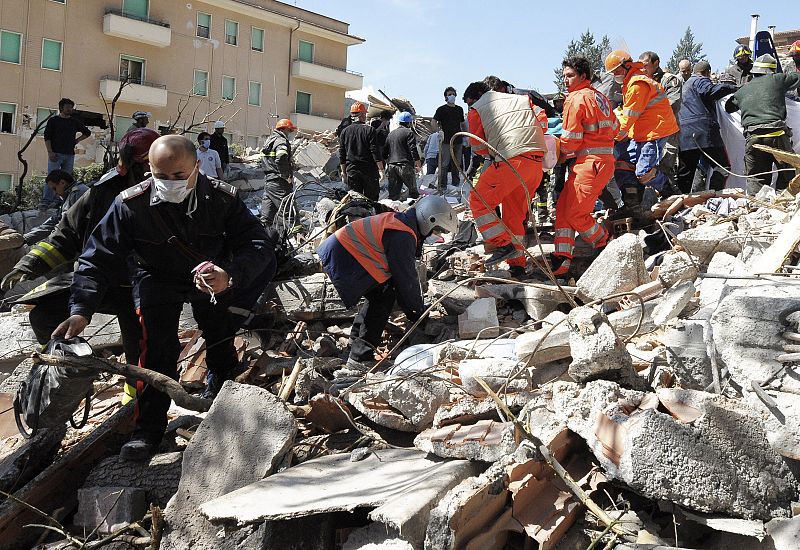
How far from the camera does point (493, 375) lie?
11.7 ft

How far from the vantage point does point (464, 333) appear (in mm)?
5004

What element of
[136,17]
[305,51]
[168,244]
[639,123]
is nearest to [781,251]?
[168,244]

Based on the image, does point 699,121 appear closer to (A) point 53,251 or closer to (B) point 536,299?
(B) point 536,299

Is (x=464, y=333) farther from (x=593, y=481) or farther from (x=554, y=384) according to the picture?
(x=593, y=481)

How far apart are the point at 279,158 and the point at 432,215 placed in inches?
200

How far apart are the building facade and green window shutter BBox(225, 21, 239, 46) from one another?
0.13 feet

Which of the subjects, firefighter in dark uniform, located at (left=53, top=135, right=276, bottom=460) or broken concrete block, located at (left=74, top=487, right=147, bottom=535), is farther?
firefighter in dark uniform, located at (left=53, top=135, right=276, bottom=460)

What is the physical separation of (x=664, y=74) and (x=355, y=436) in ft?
21.7

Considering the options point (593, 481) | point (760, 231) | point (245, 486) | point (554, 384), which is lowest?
point (245, 486)

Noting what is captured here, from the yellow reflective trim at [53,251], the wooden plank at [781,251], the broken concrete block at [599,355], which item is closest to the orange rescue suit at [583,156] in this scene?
the wooden plank at [781,251]

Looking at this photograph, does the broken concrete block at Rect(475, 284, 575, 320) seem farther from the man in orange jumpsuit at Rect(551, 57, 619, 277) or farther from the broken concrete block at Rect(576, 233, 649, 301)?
the man in orange jumpsuit at Rect(551, 57, 619, 277)

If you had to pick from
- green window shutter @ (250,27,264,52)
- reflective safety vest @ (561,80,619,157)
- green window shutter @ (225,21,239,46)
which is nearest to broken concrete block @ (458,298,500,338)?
reflective safety vest @ (561,80,619,157)

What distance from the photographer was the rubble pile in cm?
249

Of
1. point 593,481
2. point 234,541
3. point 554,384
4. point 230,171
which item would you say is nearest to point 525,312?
point 554,384
